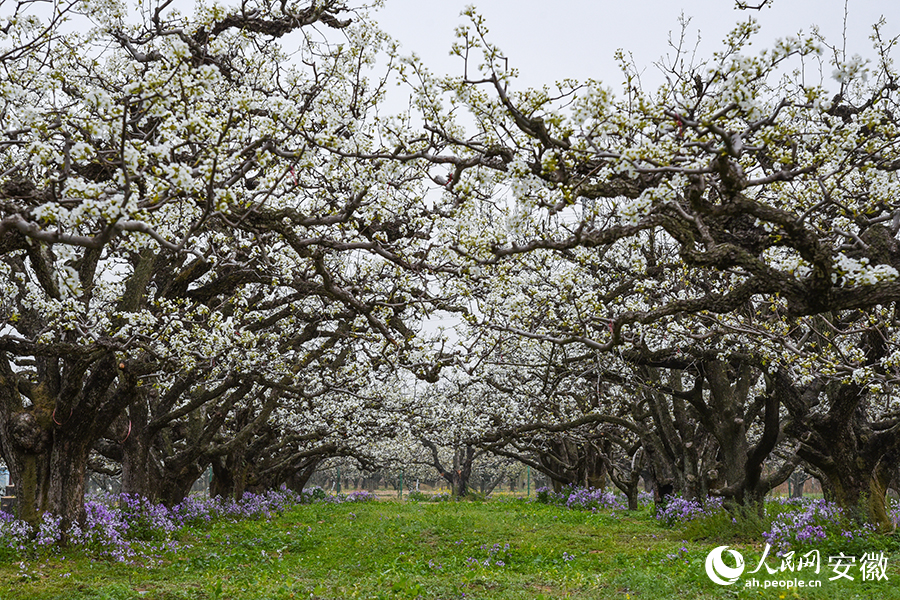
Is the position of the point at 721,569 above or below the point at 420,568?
above

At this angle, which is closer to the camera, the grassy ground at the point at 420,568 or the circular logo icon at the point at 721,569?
the grassy ground at the point at 420,568

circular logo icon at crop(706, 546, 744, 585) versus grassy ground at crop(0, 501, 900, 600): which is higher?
circular logo icon at crop(706, 546, 744, 585)

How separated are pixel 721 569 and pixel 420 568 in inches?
174

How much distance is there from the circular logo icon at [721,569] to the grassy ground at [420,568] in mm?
122

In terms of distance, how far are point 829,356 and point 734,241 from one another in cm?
406

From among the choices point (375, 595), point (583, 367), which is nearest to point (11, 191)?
point (375, 595)

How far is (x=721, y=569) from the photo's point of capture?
29.2ft

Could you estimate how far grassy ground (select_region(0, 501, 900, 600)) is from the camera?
796 centimetres

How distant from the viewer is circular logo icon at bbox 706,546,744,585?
8359mm

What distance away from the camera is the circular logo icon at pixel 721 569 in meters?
8.36

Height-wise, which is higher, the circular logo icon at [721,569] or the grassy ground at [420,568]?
the circular logo icon at [721,569]

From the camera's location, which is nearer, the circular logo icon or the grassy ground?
the grassy ground

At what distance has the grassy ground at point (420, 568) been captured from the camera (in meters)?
7.96

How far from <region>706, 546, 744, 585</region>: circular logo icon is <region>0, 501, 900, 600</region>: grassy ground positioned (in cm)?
12
